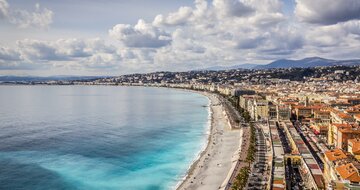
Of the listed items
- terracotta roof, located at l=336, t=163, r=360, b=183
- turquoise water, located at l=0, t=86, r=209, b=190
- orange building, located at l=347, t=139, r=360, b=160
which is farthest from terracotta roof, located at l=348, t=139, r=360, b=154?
turquoise water, located at l=0, t=86, r=209, b=190

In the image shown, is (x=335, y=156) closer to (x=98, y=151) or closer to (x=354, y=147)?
(x=354, y=147)

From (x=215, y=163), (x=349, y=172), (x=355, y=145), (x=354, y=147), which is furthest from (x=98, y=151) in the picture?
(x=349, y=172)

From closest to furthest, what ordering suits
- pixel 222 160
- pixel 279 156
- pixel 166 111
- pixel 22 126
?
pixel 279 156
pixel 222 160
pixel 22 126
pixel 166 111

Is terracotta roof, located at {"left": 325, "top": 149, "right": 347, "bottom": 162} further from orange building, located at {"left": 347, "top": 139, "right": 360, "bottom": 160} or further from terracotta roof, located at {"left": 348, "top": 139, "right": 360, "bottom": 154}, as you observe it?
terracotta roof, located at {"left": 348, "top": 139, "right": 360, "bottom": 154}

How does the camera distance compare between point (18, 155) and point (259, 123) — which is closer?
point (18, 155)

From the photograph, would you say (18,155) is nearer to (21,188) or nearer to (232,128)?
(21,188)

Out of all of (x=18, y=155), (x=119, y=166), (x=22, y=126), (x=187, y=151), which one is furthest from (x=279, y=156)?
(x=22, y=126)

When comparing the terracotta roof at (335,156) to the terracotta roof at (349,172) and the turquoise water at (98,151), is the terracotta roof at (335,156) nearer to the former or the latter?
the terracotta roof at (349,172)

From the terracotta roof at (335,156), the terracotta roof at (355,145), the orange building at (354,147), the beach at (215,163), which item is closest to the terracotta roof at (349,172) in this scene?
the terracotta roof at (335,156)
